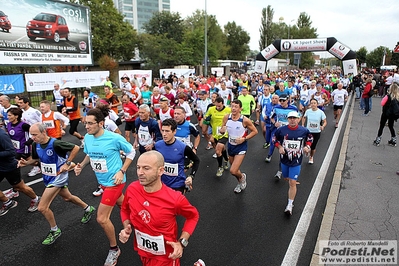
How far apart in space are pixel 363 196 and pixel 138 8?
425 ft

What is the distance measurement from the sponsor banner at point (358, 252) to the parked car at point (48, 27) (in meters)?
18.0

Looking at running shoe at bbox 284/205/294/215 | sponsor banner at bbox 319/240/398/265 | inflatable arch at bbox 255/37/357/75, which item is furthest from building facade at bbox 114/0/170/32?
sponsor banner at bbox 319/240/398/265

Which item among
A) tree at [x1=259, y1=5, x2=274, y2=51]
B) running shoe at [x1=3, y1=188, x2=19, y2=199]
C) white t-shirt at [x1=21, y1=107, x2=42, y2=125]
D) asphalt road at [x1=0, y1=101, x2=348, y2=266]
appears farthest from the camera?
tree at [x1=259, y1=5, x2=274, y2=51]

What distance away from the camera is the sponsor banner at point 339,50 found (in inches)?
821

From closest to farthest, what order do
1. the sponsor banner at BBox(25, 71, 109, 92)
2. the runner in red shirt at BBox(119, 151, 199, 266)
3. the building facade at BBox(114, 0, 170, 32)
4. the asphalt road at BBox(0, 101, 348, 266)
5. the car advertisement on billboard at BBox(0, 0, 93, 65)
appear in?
the runner in red shirt at BBox(119, 151, 199, 266) < the asphalt road at BBox(0, 101, 348, 266) < the sponsor banner at BBox(25, 71, 109, 92) < the car advertisement on billboard at BBox(0, 0, 93, 65) < the building facade at BBox(114, 0, 170, 32)

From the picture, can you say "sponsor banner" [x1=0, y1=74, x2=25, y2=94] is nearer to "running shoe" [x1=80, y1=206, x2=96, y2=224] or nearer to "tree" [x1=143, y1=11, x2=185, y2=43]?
→ "running shoe" [x1=80, y1=206, x2=96, y2=224]

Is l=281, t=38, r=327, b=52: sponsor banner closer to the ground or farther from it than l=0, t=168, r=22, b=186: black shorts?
farther from it

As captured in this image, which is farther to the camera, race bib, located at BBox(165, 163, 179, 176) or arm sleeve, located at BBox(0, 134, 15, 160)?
arm sleeve, located at BBox(0, 134, 15, 160)

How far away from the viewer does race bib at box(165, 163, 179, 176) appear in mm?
4029

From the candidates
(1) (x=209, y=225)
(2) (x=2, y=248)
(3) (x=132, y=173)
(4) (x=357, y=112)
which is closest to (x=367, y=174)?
(1) (x=209, y=225)

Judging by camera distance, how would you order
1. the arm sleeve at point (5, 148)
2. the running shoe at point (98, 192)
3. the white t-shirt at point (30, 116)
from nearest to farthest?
1. the arm sleeve at point (5, 148)
2. the running shoe at point (98, 192)
3. the white t-shirt at point (30, 116)

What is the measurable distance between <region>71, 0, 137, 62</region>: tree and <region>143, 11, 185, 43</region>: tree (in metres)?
8.27

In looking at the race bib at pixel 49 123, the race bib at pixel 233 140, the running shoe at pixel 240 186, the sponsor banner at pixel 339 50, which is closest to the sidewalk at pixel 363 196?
the running shoe at pixel 240 186

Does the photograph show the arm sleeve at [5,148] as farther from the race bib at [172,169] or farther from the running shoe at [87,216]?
the race bib at [172,169]
